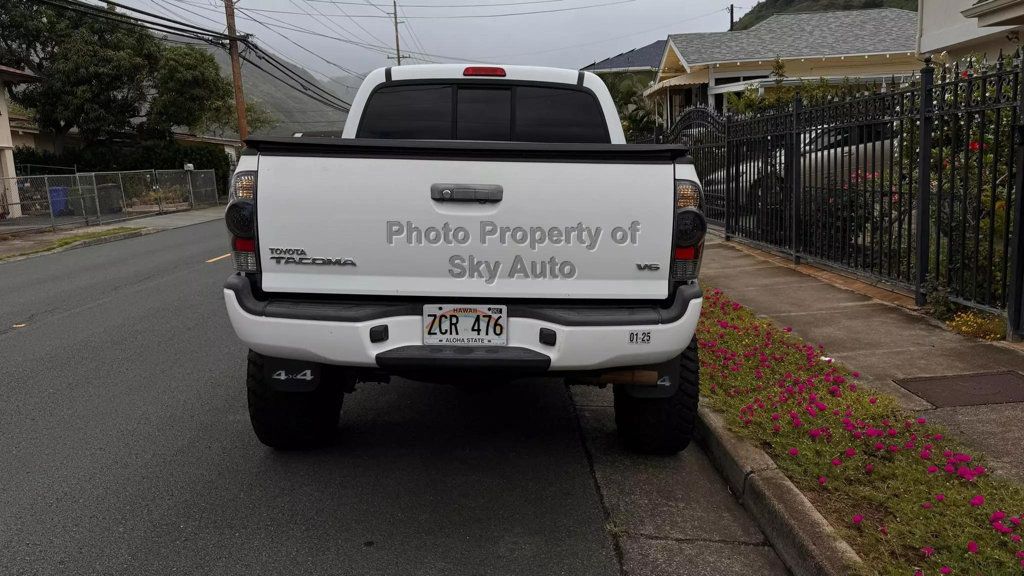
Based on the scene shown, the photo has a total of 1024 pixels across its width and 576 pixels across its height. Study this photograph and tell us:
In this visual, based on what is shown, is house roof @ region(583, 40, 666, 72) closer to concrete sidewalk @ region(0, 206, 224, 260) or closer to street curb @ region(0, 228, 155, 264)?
concrete sidewalk @ region(0, 206, 224, 260)

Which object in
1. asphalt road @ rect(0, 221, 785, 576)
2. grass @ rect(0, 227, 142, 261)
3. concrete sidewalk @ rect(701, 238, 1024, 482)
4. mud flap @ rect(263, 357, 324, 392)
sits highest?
grass @ rect(0, 227, 142, 261)

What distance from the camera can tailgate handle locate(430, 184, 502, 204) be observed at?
11.7ft

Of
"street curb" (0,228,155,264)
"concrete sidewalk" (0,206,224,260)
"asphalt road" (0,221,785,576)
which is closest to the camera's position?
"asphalt road" (0,221,785,576)

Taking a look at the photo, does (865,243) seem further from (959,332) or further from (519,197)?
(519,197)

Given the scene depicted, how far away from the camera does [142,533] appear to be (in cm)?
363

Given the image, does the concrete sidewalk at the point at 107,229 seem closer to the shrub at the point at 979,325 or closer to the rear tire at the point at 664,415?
the rear tire at the point at 664,415

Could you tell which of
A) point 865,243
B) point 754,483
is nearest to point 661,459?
point 754,483

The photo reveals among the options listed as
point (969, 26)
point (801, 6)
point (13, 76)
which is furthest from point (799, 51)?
point (801, 6)

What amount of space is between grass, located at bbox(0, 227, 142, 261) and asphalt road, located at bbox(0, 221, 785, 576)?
1235 centimetres

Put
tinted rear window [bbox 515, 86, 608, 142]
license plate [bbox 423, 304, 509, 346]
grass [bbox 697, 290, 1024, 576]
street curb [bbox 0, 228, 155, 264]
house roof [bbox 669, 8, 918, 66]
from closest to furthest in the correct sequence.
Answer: grass [bbox 697, 290, 1024, 576]
license plate [bbox 423, 304, 509, 346]
tinted rear window [bbox 515, 86, 608, 142]
street curb [bbox 0, 228, 155, 264]
house roof [bbox 669, 8, 918, 66]

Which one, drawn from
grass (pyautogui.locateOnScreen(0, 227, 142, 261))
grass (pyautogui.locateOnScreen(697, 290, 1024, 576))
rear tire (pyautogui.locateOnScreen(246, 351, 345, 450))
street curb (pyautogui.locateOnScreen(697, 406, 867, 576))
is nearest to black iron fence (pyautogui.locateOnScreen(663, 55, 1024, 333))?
grass (pyautogui.locateOnScreen(697, 290, 1024, 576))

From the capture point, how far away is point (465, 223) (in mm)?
3594

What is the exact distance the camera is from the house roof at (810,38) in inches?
1090

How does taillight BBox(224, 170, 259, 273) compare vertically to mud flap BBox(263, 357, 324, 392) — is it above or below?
above
